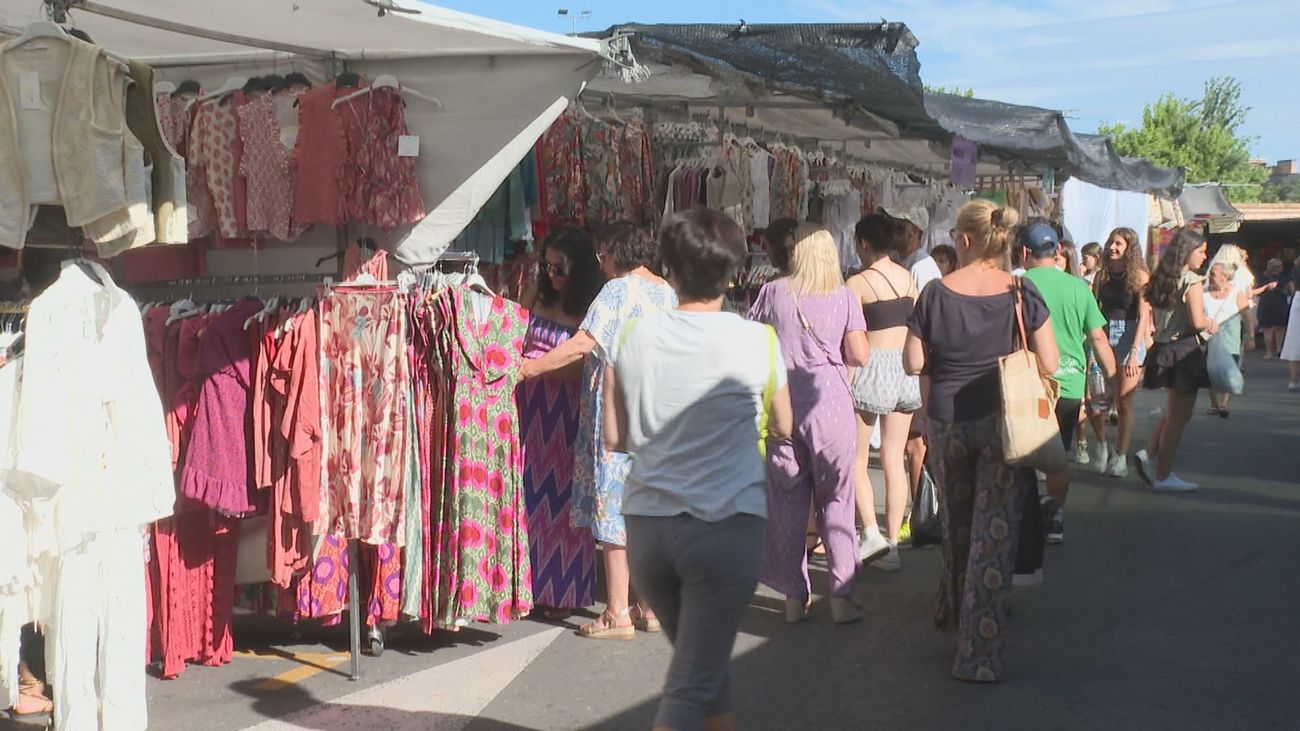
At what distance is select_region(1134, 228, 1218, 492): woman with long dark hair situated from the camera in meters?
9.32

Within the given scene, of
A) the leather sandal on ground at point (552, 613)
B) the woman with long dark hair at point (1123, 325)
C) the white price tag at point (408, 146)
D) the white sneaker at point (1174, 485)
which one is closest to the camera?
the white price tag at point (408, 146)

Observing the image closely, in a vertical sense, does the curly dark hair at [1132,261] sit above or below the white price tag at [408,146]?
below

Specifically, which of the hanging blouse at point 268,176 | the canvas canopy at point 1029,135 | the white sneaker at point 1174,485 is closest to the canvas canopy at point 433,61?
the hanging blouse at point 268,176

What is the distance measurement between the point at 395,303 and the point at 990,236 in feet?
8.21

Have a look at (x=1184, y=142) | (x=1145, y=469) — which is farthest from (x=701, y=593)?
(x=1184, y=142)

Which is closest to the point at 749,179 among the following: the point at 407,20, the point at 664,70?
the point at 664,70

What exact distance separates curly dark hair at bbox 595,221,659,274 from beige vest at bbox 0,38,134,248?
7.14 ft

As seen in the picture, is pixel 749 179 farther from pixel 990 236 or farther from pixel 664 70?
pixel 990 236

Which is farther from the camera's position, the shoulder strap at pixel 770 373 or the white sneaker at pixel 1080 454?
the white sneaker at pixel 1080 454

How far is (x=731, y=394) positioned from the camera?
3646 mm

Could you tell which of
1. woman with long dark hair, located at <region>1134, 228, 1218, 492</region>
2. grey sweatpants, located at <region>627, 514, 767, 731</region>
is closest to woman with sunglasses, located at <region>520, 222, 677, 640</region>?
grey sweatpants, located at <region>627, 514, 767, 731</region>

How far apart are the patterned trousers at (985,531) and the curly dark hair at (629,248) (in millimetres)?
1466

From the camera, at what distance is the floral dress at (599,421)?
5.65 m

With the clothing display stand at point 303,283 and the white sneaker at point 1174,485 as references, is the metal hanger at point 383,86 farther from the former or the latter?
the white sneaker at point 1174,485
